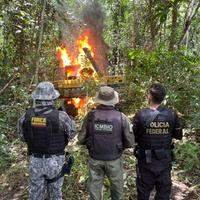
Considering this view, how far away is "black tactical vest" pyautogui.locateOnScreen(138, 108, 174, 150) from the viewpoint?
5.67 metres

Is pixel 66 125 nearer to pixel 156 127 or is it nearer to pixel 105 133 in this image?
pixel 105 133

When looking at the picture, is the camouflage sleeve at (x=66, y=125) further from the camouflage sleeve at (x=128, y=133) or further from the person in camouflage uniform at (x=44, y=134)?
the camouflage sleeve at (x=128, y=133)

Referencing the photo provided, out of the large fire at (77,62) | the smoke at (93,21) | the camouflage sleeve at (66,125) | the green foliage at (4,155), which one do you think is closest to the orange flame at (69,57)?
the large fire at (77,62)

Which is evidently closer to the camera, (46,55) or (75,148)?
(75,148)

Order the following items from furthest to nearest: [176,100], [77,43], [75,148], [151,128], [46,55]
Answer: [77,43]
[46,55]
[176,100]
[75,148]
[151,128]

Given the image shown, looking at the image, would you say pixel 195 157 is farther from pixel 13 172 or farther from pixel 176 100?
pixel 13 172

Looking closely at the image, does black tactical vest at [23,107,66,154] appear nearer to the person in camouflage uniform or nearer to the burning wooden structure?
the person in camouflage uniform

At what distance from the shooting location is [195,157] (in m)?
8.26

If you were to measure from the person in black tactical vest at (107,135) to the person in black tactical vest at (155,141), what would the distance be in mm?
217

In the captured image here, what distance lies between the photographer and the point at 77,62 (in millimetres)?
17188

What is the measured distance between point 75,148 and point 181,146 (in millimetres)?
2460

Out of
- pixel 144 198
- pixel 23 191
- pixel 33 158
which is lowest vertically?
pixel 23 191

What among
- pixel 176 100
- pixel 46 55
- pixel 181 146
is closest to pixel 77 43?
pixel 46 55

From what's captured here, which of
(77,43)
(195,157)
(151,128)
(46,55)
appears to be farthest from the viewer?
(77,43)
